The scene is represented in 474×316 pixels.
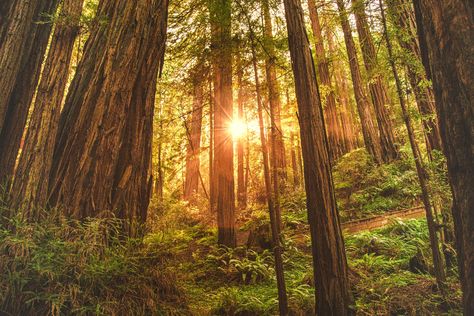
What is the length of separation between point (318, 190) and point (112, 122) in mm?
3194

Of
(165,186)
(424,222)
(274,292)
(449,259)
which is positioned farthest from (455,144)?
(165,186)

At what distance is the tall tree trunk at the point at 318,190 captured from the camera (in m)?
4.03

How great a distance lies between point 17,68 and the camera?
471 cm

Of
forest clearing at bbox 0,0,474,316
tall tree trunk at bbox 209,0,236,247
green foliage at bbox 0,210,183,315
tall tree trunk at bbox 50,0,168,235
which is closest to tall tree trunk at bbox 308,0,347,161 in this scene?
tall tree trunk at bbox 209,0,236,247

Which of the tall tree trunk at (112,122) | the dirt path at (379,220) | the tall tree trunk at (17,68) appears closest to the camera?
the tall tree trunk at (112,122)

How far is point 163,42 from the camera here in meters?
5.57

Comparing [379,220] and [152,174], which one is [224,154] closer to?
[152,174]

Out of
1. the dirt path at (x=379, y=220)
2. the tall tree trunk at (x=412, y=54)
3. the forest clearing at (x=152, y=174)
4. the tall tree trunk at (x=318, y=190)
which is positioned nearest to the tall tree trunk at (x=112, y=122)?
the forest clearing at (x=152, y=174)

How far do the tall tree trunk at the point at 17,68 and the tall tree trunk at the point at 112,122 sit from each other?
0.89 metres

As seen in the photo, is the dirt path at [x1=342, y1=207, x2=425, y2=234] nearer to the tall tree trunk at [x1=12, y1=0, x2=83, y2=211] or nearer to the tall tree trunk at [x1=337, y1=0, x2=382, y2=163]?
the tall tree trunk at [x1=337, y1=0, x2=382, y2=163]

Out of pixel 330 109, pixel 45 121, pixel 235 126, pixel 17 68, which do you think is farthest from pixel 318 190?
pixel 330 109

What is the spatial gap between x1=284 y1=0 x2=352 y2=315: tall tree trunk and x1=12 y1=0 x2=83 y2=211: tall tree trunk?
10.9 ft

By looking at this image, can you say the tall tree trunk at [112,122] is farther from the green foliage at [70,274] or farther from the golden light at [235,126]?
the golden light at [235,126]

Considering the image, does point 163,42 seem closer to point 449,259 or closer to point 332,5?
point 449,259
